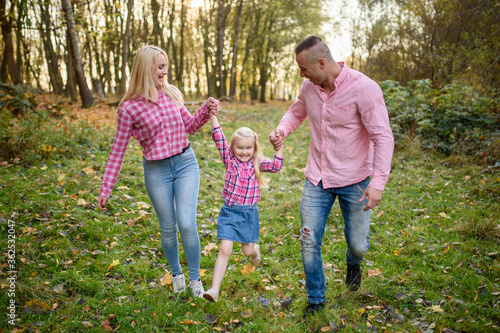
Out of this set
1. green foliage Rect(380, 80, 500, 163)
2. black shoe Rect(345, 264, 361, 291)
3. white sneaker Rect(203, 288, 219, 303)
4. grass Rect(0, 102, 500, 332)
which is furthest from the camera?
green foliage Rect(380, 80, 500, 163)

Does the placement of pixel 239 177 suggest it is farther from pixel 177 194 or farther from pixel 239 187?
pixel 177 194

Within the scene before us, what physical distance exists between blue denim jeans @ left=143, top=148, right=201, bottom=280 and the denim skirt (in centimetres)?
28

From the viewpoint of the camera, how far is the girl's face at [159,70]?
334cm

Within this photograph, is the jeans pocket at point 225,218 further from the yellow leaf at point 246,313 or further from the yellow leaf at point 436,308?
the yellow leaf at point 436,308

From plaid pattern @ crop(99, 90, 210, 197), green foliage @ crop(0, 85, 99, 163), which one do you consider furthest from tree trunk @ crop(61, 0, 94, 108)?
plaid pattern @ crop(99, 90, 210, 197)

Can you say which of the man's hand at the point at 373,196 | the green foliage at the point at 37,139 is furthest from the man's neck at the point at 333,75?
the green foliage at the point at 37,139

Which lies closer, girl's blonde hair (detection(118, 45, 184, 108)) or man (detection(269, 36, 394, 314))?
man (detection(269, 36, 394, 314))

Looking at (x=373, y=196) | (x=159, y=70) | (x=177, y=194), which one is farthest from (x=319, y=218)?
(x=159, y=70)

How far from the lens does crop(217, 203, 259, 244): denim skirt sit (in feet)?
11.3

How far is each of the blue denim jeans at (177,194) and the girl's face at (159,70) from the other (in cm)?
75

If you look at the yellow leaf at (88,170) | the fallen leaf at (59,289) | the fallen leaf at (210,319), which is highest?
the yellow leaf at (88,170)

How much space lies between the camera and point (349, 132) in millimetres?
3139

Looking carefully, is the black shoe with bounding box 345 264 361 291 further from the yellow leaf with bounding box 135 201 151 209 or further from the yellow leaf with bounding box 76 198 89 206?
the yellow leaf with bounding box 76 198 89 206

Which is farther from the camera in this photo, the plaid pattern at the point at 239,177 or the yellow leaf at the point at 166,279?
the yellow leaf at the point at 166,279
